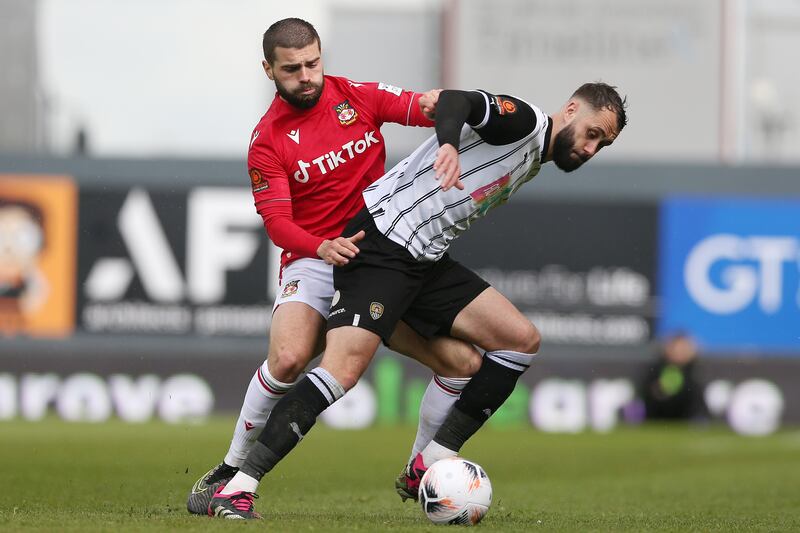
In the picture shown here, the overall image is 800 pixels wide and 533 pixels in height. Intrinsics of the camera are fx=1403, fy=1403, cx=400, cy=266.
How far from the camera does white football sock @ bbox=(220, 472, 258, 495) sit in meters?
6.56

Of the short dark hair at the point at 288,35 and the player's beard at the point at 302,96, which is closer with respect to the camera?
the short dark hair at the point at 288,35

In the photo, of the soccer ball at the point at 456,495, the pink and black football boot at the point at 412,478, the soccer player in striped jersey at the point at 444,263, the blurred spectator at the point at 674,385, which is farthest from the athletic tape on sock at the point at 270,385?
the blurred spectator at the point at 674,385

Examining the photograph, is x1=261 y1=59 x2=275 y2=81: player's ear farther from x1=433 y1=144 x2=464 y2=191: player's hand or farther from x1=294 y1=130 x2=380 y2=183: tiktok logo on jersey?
x1=433 y1=144 x2=464 y2=191: player's hand

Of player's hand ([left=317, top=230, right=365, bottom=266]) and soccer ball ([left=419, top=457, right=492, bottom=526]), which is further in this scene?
player's hand ([left=317, top=230, right=365, bottom=266])

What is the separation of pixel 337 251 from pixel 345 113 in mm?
894

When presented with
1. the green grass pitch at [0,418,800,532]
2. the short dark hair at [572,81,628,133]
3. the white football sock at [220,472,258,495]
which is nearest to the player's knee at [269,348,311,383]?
the white football sock at [220,472,258,495]

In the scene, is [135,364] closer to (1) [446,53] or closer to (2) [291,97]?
(2) [291,97]

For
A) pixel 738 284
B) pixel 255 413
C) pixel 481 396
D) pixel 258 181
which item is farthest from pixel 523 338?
pixel 738 284

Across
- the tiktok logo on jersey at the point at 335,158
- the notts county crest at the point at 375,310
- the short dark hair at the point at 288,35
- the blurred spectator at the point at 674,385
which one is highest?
the short dark hair at the point at 288,35

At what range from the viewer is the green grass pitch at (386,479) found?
6781 millimetres

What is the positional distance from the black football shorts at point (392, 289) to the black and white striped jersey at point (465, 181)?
0.08 meters

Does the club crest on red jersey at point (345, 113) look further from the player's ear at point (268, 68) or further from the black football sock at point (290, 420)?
the black football sock at point (290, 420)

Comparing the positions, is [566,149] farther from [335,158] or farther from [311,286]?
[311,286]

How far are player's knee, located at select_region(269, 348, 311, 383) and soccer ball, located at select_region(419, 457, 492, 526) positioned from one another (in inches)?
33.6
